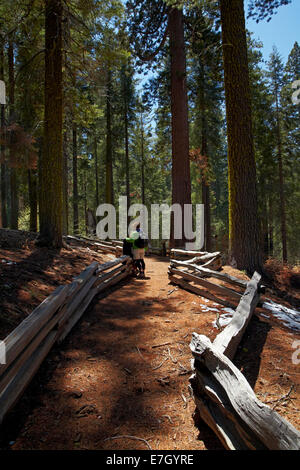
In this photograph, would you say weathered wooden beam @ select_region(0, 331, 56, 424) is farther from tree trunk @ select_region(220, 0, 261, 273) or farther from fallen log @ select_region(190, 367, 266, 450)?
tree trunk @ select_region(220, 0, 261, 273)

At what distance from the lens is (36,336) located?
3146 millimetres

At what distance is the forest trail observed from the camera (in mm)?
2375

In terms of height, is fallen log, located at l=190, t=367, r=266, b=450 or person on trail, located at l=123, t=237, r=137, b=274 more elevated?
person on trail, located at l=123, t=237, r=137, b=274

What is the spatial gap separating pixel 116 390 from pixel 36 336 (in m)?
1.13

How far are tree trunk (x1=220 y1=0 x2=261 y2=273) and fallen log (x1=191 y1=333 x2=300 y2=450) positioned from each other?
18.5 ft

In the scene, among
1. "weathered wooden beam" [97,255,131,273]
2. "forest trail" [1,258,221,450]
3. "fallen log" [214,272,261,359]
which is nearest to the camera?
"forest trail" [1,258,221,450]

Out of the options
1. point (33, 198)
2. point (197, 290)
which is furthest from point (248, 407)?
point (33, 198)

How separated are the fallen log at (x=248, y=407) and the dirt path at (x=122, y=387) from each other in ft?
1.79

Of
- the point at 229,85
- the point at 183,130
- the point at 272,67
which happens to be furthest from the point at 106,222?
the point at 229,85

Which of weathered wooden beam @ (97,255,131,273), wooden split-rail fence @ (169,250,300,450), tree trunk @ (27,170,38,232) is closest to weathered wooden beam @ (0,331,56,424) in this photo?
wooden split-rail fence @ (169,250,300,450)

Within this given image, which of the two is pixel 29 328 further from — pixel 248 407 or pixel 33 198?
pixel 33 198

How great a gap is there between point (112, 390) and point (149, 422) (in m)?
0.63

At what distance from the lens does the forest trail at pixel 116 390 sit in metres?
2.38

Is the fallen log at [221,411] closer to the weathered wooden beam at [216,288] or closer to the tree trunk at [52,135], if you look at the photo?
the weathered wooden beam at [216,288]
